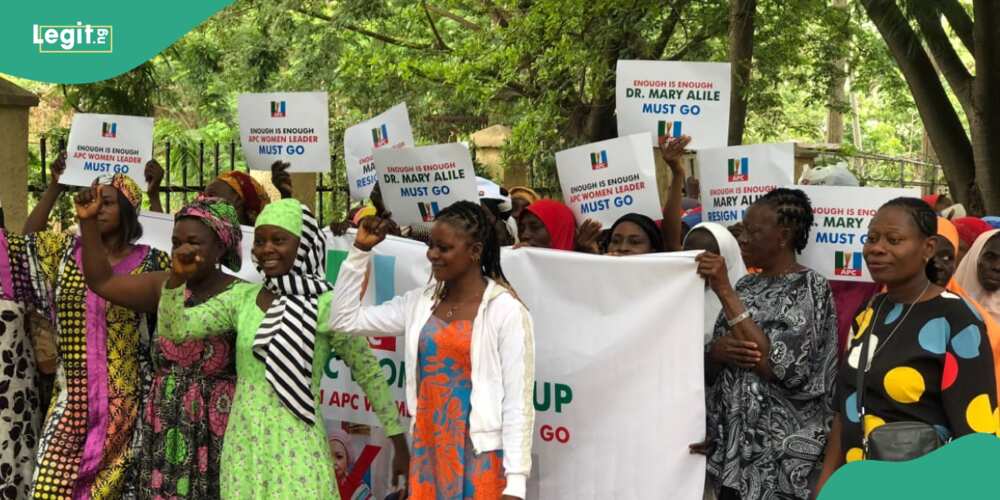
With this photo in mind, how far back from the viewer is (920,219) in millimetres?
4391

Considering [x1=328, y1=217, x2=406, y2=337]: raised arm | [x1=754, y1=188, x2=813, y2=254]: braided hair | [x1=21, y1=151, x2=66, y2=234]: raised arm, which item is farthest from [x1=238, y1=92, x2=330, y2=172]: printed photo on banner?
[x1=754, y1=188, x2=813, y2=254]: braided hair

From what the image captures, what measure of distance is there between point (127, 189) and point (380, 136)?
212 centimetres

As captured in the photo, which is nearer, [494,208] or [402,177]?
[402,177]

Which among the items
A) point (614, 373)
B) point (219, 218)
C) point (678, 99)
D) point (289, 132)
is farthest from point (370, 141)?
point (614, 373)

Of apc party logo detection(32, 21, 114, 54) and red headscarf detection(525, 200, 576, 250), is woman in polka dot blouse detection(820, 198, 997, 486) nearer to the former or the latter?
red headscarf detection(525, 200, 576, 250)

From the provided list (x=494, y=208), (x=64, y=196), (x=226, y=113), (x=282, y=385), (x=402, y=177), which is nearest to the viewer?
(x=282, y=385)

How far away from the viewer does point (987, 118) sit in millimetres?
11719

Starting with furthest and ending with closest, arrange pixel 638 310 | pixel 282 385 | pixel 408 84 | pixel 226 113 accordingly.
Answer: pixel 226 113 → pixel 408 84 → pixel 638 310 → pixel 282 385

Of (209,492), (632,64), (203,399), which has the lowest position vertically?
(209,492)

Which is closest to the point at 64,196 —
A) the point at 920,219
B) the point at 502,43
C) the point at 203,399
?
the point at 502,43

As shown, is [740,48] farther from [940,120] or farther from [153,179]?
[153,179]

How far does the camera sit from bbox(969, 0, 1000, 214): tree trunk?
11.5 meters

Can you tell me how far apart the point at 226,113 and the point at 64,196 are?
38.3 feet

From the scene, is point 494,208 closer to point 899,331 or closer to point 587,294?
point 587,294
